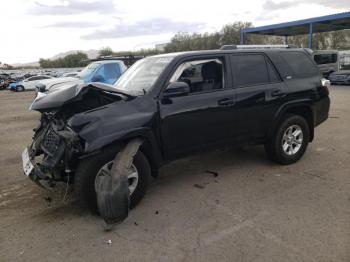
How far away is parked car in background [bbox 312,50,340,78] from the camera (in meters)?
23.8

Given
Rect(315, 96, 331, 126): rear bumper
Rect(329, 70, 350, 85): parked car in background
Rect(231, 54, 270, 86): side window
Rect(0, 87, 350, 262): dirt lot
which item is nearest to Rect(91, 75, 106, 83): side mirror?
Rect(0, 87, 350, 262): dirt lot

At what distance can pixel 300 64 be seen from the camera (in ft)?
18.0

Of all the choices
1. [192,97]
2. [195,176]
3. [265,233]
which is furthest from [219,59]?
Result: [265,233]

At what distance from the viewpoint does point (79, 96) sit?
3.76 meters

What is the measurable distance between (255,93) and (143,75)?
1.63 meters

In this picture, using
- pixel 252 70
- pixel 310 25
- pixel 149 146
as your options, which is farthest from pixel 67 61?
pixel 149 146

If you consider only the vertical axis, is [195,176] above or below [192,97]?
below

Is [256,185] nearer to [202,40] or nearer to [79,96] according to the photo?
[79,96]

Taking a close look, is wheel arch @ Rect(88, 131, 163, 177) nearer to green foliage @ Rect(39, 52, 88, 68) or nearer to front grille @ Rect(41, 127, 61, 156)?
front grille @ Rect(41, 127, 61, 156)

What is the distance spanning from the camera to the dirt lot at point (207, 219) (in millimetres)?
3153

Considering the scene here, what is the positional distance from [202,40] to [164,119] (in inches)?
2153

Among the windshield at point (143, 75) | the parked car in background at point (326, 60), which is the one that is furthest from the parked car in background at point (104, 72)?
the parked car in background at point (326, 60)

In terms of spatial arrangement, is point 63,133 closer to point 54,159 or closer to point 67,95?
point 54,159

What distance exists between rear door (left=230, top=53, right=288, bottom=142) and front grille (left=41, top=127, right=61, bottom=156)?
2411 millimetres
